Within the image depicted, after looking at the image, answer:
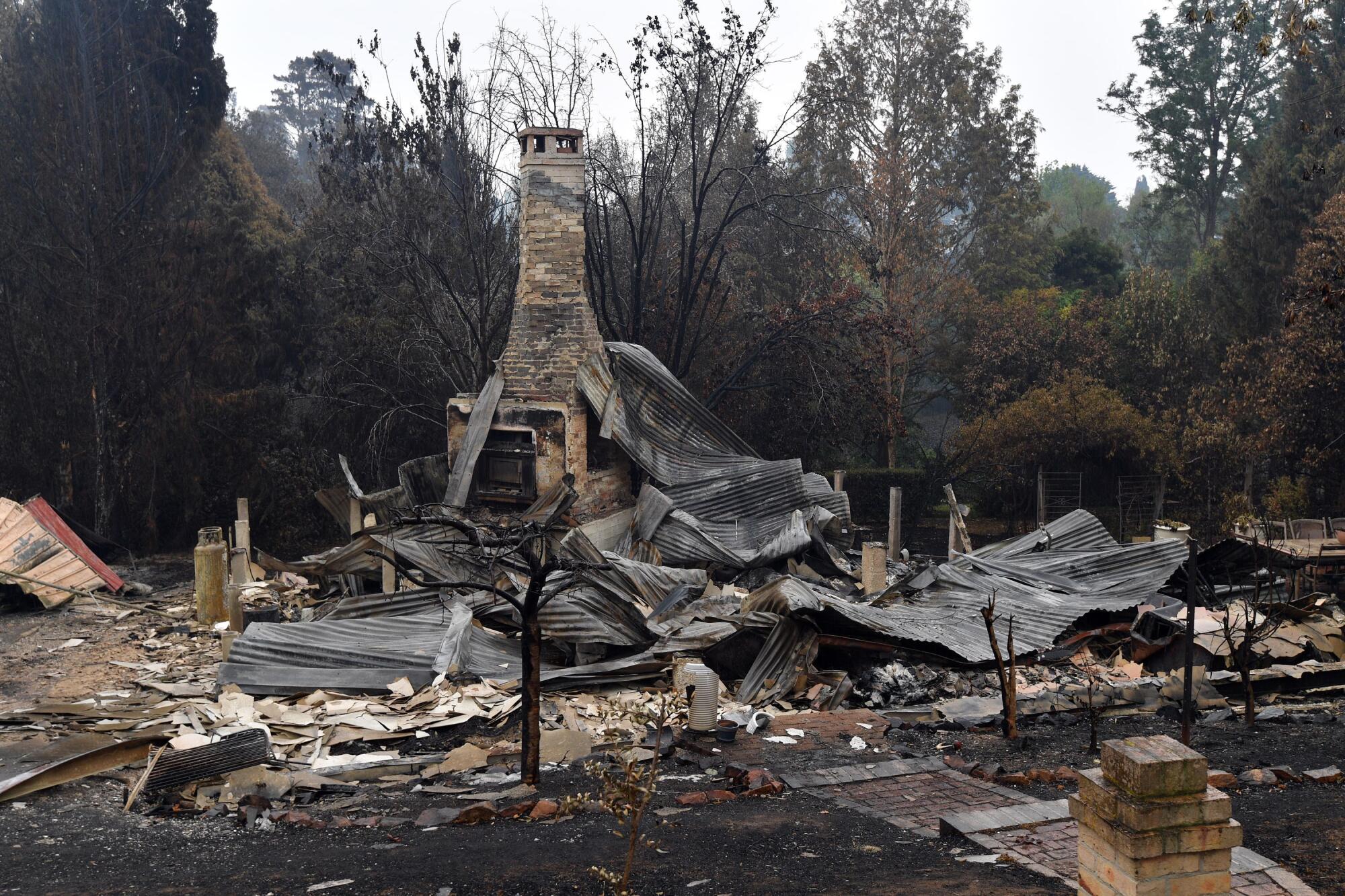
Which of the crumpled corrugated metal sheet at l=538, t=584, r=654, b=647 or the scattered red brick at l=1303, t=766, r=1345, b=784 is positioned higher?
the crumpled corrugated metal sheet at l=538, t=584, r=654, b=647

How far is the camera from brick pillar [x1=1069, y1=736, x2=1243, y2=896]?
14.0 feet

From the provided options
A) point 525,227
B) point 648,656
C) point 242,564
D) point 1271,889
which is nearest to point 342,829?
point 648,656

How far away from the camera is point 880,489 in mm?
27281

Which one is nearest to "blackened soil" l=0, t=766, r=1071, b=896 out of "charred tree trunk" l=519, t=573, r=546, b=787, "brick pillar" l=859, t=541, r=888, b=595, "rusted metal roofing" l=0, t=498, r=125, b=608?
"charred tree trunk" l=519, t=573, r=546, b=787

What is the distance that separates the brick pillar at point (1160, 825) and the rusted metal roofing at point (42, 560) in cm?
1419

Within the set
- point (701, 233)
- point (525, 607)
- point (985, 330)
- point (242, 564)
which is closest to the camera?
point (525, 607)

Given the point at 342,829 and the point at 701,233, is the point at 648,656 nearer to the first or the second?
the point at 342,829

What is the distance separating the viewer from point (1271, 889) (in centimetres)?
502

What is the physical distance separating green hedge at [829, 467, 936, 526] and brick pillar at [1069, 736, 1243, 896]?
22559 mm

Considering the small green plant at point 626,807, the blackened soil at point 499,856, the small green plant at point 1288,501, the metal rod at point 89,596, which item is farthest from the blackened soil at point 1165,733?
the small green plant at point 1288,501

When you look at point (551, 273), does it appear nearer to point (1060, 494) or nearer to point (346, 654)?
point (346, 654)

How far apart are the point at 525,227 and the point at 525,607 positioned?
33.5 ft

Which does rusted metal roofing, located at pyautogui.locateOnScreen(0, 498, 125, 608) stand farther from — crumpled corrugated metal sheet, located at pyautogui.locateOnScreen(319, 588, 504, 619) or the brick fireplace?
the brick fireplace

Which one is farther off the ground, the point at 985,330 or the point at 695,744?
the point at 985,330
